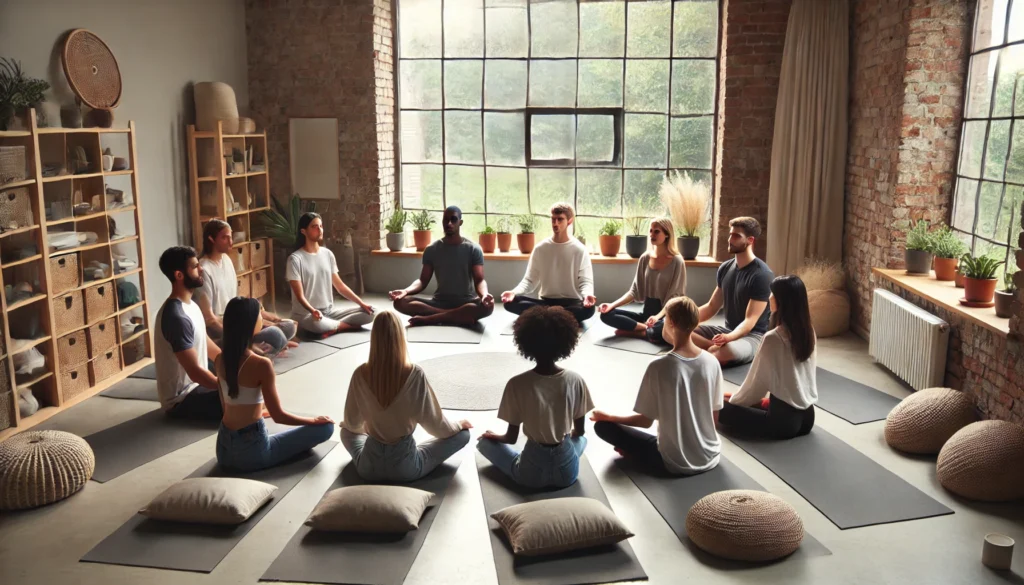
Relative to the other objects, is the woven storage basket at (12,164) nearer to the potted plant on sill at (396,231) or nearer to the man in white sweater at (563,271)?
the man in white sweater at (563,271)

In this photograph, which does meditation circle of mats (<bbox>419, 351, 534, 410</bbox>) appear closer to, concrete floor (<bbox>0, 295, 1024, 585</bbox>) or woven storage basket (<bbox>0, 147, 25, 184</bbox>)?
concrete floor (<bbox>0, 295, 1024, 585</bbox>)

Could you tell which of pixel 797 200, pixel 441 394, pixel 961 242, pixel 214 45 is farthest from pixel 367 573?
pixel 214 45

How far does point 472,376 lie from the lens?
243 inches

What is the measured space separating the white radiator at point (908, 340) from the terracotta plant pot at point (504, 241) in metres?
3.76

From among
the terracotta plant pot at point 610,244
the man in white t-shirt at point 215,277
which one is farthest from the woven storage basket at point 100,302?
the terracotta plant pot at point 610,244

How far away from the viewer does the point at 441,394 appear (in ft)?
18.9

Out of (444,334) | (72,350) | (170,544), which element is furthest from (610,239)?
(170,544)

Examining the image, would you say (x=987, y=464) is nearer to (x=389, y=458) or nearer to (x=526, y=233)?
(x=389, y=458)

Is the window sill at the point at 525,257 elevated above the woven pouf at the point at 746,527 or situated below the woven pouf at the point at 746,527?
above

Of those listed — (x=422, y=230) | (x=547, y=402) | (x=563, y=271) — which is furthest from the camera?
(x=422, y=230)

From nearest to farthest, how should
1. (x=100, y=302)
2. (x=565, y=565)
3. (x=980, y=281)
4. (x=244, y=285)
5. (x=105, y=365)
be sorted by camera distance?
(x=565, y=565), (x=980, y=281), (x=100, y=302), (x=105, y=365), (x=244, y=285)

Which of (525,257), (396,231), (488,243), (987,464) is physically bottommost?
(987,464)

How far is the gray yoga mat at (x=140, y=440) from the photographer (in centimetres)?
462

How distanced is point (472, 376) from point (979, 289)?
343 cm
